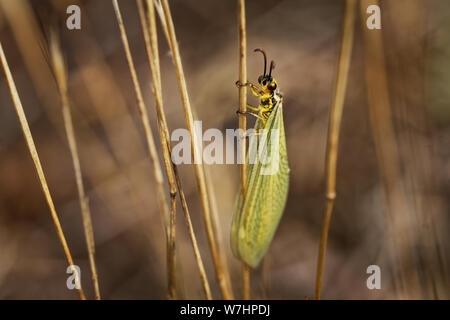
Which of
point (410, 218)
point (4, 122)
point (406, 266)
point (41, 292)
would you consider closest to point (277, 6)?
point (410, 218)

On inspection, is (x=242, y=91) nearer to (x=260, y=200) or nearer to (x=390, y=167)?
(x=260, y=200)

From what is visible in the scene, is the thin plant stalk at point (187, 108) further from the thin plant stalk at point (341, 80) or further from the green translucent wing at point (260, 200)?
the thin plant stalk at point (341, 80)

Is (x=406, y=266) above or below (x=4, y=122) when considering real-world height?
below

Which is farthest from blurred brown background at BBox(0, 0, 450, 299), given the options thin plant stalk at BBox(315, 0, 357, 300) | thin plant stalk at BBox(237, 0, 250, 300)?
thin plant stalk at BBox(315, 0, 357, 300)

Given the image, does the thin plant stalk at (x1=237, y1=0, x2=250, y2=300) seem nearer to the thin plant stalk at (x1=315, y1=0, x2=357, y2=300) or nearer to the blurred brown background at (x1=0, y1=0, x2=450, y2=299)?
the thin plant stalk at (x1=315, y1=0, x2=357, y2=300)

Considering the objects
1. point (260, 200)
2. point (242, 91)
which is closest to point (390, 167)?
point (260, 200)

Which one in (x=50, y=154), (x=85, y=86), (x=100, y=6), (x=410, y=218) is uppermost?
(x=100, y=6)
